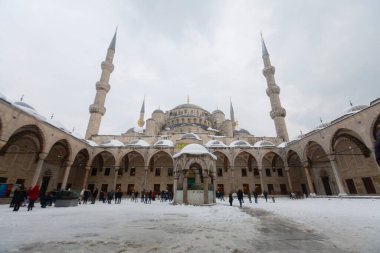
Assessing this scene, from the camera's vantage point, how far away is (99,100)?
98.0ft

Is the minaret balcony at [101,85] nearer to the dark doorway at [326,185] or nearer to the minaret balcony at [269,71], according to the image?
the minaret balcony at [269,71]

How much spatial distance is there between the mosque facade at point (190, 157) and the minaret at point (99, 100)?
0.15m

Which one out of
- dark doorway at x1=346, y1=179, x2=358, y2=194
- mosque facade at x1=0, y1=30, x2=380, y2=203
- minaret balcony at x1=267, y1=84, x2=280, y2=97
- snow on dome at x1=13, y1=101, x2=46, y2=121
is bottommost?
dark doorway at x1=346, y1=179, x2=358, y2=194

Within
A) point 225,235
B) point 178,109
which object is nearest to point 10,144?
point 225,235

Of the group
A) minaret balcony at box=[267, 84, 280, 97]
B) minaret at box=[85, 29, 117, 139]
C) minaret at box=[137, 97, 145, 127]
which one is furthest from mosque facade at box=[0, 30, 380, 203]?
minaret at box=[137, 97, 145, 127]

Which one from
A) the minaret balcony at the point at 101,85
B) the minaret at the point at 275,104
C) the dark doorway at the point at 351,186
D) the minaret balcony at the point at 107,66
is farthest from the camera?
the minaret balcony at the point at 107,66

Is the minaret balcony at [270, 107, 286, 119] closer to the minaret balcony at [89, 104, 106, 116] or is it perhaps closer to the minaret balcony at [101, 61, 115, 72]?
the minaret balcony at [89, 104, 106, 116]

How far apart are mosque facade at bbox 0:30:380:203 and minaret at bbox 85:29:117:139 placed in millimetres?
155

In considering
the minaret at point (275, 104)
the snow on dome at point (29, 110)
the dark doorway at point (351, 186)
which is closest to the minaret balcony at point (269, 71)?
the minaret at point (275, 104)

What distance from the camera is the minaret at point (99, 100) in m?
29.2

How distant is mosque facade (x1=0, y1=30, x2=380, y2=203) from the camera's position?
14188 mm

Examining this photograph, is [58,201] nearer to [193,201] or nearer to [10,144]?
[193,201]

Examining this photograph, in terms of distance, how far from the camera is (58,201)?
1117 cm

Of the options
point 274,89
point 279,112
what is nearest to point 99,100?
point 274,89
